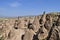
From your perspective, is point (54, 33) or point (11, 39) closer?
point (54, 33)

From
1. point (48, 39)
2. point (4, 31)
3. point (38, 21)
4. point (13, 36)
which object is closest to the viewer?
point (48, 39)

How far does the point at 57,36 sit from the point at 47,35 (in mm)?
3492

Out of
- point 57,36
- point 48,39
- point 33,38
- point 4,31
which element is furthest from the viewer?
point 4,31

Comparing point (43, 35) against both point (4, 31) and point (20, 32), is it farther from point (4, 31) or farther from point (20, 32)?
point (4, 31)

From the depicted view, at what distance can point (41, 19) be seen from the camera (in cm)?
4509

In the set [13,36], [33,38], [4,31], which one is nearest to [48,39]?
[33,38]

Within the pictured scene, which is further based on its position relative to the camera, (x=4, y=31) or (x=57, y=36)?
(x=4, y=31)

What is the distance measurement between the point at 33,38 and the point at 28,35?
1171 mm

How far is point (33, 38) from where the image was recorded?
26984 mm

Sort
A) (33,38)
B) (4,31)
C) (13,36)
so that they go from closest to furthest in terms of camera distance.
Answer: (33,38) → (13,36) → (4,31)

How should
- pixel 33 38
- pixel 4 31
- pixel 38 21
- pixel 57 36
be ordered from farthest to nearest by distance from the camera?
pixel 38 21 → pixel 4 31 → pixel 33 38 → pixel 57 36

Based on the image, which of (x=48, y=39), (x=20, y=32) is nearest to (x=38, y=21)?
(x=20, y=32)

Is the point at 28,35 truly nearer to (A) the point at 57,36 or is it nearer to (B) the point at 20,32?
(B) the point at 20,32

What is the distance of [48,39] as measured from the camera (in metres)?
23.1
